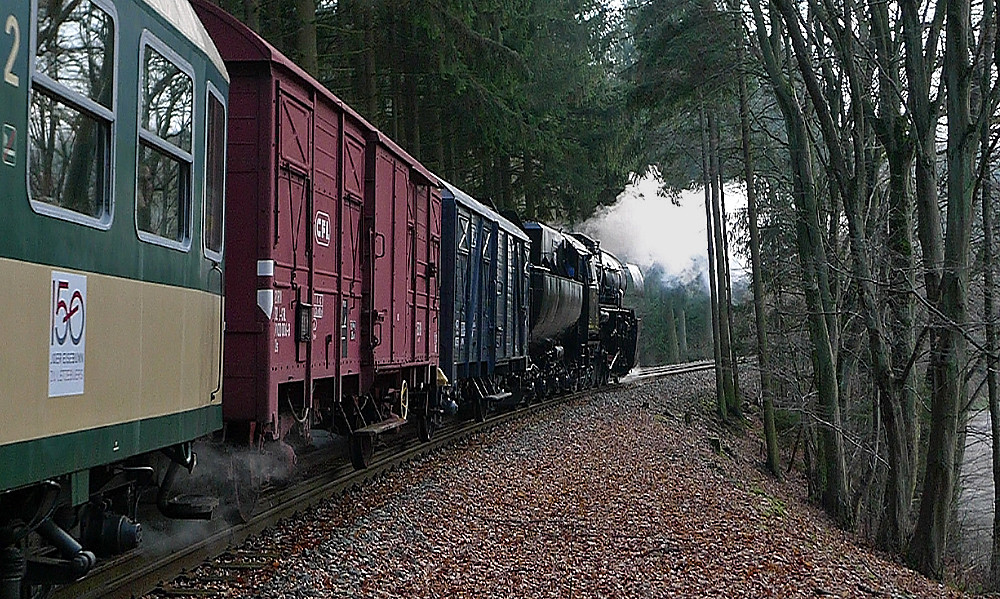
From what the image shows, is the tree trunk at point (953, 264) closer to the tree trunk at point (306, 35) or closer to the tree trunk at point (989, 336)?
the tree trunk at point (989, 336)

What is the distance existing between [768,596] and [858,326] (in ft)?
50.0

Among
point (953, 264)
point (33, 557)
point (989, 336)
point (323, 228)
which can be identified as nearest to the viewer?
point (33, 557)

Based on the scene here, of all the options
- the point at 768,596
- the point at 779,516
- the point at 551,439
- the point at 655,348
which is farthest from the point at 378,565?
the point at 655,348

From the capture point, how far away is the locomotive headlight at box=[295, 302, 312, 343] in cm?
811

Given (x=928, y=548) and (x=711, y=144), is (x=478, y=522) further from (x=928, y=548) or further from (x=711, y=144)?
(x=711, y=144)

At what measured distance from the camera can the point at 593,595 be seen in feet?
24.6

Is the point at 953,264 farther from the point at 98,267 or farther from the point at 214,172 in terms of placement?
the point at 98,267

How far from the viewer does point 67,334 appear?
4.30m

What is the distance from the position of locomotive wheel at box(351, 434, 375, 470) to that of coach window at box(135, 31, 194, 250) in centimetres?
589

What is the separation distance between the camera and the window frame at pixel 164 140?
5109 mm

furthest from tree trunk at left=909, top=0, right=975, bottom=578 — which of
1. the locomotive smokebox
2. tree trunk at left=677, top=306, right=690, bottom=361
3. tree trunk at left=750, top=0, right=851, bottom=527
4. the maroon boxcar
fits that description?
tree trunk at left=677, top=306, right=690, bottom=361

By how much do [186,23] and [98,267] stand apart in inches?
78.0

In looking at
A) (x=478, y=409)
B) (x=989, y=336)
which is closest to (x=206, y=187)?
(x=989, y=336)

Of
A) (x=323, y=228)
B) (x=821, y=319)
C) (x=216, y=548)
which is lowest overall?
(x=216, y=548)
